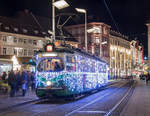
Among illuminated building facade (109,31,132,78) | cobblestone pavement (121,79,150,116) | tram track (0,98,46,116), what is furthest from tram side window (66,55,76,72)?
illuminated building facade (109,31,132,78)

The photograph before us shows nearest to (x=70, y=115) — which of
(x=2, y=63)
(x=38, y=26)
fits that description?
(x=2, y=63)

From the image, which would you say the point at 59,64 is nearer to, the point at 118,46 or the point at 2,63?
the point at 2,63

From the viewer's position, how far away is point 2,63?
2552 cm

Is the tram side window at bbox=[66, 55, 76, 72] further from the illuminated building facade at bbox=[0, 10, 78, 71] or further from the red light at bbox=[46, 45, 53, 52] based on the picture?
the illuminated building facade at bbox=[0, 10, 78, 71]

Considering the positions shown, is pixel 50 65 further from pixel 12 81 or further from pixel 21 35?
pixel 21 35

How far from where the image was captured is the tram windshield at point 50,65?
17.1 m

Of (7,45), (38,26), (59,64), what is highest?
(38,26)

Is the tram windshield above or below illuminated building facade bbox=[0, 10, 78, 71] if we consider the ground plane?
below

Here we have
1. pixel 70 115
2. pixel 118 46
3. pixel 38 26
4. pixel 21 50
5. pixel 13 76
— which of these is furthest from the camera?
pixel 118 46

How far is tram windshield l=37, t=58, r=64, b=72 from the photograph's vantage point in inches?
672

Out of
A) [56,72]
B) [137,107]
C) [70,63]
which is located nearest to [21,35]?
[70,63]

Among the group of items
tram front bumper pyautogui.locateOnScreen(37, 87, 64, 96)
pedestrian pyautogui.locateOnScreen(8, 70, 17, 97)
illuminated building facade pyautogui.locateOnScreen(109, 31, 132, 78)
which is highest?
illuminated building facade pyautogui.locateOnScreen(109, 31, 132, 78)

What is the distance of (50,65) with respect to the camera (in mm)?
17281

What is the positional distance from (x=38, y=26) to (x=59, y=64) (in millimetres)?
53137
